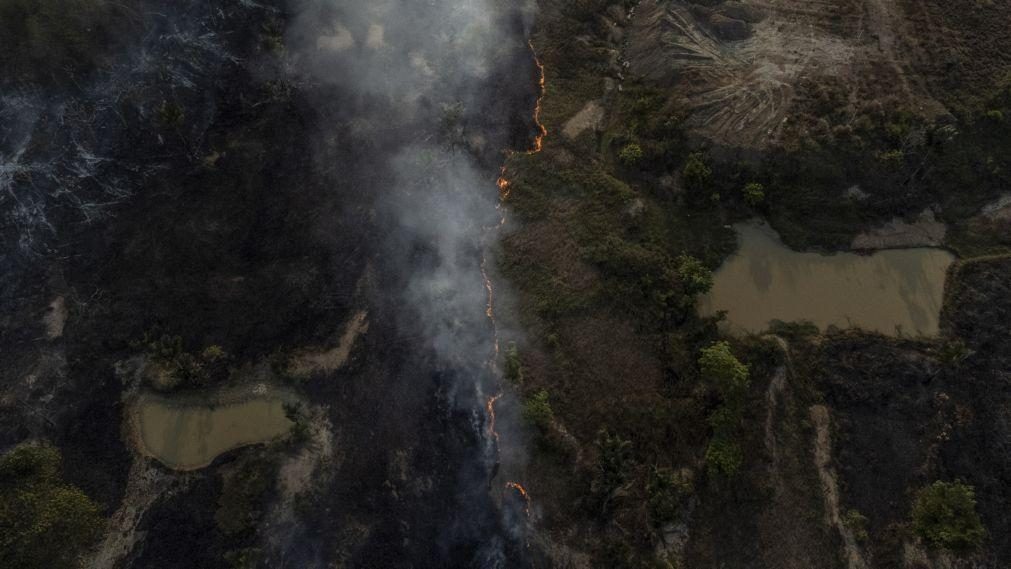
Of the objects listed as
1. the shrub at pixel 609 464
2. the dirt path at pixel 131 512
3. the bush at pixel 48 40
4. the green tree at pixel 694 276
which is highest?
the bush at pixel 48 40

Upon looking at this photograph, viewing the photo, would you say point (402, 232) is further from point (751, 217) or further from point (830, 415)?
point (830, 415)

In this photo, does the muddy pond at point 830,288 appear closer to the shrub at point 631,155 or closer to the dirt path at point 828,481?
the dirt path at point 828,481

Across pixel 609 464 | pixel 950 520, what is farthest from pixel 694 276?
pixel 950 520

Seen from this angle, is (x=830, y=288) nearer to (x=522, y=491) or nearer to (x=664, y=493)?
(x=664, y=493)

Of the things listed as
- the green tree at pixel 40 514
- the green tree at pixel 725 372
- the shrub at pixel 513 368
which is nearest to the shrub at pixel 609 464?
the shrub at pixel 513 368

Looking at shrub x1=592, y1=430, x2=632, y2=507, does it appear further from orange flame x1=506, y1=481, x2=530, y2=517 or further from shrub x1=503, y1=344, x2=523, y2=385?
shrub x1=503, y1=344, x2=523, y2=385
